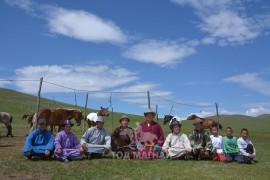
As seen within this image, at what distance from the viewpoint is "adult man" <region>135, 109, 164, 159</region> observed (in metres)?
9.60

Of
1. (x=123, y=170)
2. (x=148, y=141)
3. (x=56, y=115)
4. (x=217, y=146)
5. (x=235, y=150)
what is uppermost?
(x=56, y=115)

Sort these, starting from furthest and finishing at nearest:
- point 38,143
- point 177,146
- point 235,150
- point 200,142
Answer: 1. point 200,142
2. point 235,150
3. point 177,146
4. point 38,143

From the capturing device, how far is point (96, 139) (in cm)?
962

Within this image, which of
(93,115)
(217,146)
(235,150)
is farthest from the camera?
(93,115)

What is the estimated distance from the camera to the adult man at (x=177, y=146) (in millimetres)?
9445

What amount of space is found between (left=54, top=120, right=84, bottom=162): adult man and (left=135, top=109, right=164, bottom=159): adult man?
1.76 metres

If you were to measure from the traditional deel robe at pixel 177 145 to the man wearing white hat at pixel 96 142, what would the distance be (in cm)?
170

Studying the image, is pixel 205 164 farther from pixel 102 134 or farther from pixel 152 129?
pixel 102 134

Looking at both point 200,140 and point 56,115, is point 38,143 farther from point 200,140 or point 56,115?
point 56,115

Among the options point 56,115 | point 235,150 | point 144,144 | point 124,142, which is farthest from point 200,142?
point 56,115

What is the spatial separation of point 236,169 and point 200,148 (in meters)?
1.67

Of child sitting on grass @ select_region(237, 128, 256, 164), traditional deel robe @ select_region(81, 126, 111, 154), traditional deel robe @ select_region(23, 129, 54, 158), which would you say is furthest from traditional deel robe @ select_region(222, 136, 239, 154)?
traditional deel robe @ select_region(23, 129, 54, 158)

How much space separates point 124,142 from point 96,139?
85 centimetres

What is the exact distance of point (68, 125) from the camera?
9273 mm
